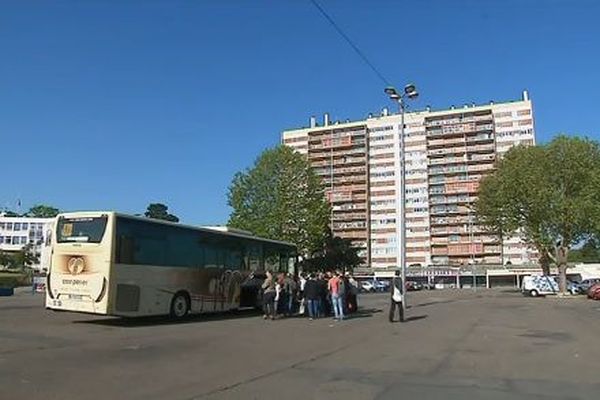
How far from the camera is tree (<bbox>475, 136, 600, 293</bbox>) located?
181 ft

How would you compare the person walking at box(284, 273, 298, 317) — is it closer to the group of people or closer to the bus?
the group of people

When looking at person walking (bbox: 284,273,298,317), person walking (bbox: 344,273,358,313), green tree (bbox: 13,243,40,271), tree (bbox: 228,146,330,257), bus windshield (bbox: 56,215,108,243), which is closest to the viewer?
bus windshield (bbox: 56,215,108,243)

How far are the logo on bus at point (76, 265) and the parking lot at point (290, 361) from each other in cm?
159

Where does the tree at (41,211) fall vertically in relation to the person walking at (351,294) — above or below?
above

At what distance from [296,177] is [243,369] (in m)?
50.4

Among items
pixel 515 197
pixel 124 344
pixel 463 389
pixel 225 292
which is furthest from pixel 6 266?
pixel 463 389

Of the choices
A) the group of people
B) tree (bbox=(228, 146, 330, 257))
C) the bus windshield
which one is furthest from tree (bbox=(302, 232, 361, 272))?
the bus windshield

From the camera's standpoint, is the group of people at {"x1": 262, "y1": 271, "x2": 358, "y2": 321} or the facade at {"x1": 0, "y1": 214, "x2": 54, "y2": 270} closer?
the group of people at {"x1": 262, "y1": 271, "x2": 358, "y2": 321}

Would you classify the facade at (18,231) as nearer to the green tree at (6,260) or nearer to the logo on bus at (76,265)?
the green tree at (6,260)

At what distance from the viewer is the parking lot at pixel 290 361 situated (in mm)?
9016

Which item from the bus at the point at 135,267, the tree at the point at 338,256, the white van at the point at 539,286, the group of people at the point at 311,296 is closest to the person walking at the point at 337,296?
the group of people at the point at 311,296

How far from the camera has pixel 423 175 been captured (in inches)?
5349

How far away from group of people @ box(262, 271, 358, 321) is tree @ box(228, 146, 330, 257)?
1250 inches

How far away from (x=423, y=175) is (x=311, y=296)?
115 metres
